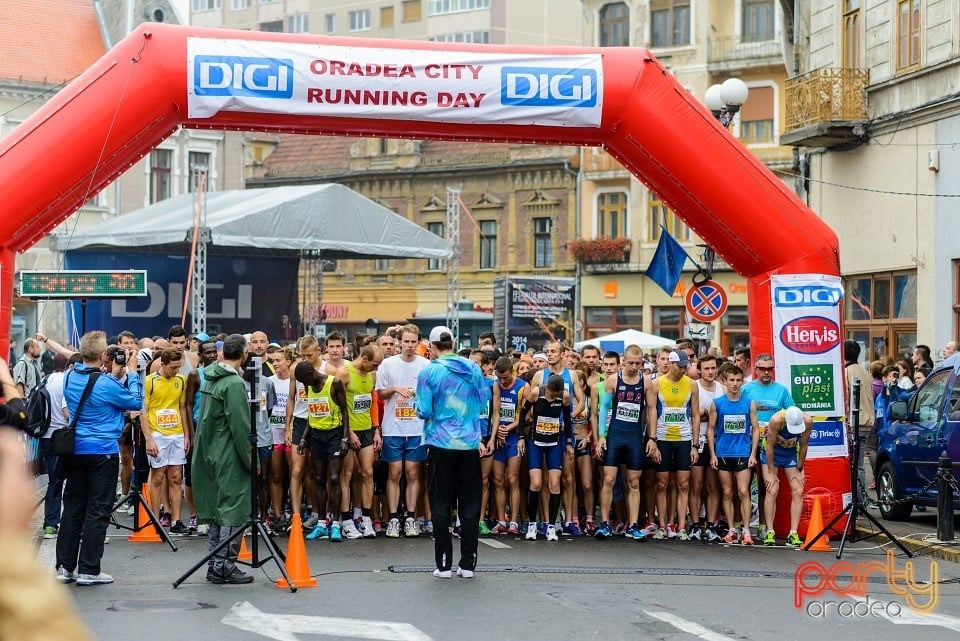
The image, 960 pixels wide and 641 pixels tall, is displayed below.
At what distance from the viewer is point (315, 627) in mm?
8758

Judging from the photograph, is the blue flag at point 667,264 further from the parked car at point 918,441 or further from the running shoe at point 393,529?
the running shoe at point 393,529

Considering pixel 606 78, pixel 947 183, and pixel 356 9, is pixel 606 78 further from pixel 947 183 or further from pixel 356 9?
pixel 356 9

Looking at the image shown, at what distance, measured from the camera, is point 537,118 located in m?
13.7

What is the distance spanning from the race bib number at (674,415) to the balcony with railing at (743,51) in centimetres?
3251

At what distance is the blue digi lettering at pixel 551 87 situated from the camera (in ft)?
44.5

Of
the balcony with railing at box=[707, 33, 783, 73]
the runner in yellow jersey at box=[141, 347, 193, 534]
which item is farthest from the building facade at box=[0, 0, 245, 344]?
the runner in yellow jersey at box=[141, 347, 193, 534]

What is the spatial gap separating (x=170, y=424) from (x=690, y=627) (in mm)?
6884

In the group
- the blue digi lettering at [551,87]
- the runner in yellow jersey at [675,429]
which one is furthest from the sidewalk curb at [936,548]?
the blue digi lettering at [551,87]

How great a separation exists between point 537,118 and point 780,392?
3629 millimetres

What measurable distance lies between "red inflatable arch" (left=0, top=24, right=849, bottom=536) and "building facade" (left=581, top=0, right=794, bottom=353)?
96.6 ft

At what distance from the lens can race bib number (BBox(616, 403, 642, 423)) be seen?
13820 mm

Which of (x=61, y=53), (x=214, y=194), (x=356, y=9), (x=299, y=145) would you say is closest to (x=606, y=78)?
(x=214, y=194)

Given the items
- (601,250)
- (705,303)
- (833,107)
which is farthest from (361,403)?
(601,250)

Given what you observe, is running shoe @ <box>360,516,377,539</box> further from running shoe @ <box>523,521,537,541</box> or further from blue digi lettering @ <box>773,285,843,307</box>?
blue digi lettering @ <box>773,285,843,307</box>
